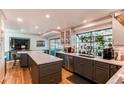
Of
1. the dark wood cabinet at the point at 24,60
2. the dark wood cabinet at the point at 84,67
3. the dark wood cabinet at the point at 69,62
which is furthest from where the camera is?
the dark wood cabinet at the point at 24,60

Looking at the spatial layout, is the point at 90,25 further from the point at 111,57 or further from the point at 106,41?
the point at 111,57

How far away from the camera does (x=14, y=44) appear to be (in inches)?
292

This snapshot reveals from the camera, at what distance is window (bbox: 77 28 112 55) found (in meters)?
3.65

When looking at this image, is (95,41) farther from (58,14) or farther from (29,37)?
(29,37)

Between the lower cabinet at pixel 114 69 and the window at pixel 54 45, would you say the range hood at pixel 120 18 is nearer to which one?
the lower cabinet at pixel 114 69

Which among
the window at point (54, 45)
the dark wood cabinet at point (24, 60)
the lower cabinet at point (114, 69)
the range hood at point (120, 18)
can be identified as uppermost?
the range hood at point (120, 18)

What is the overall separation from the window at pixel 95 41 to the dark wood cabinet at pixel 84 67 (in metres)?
0.74

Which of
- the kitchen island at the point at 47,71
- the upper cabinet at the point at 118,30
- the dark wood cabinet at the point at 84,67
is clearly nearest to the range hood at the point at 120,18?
the upper cabinet at the point at 118,30

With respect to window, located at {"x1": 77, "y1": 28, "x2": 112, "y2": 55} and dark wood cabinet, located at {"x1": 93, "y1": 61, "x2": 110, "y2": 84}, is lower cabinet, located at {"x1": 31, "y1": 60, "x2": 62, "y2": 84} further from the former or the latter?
window, located at {"x1": 77, "y1": 28, "x2": 112, "y2": 55}

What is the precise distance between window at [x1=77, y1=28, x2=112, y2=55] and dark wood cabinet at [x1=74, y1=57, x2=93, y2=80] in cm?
74

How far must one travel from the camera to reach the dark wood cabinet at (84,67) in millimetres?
3111

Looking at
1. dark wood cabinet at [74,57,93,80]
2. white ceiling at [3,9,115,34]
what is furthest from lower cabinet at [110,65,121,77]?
white ceiling at [3,9,115,34]
